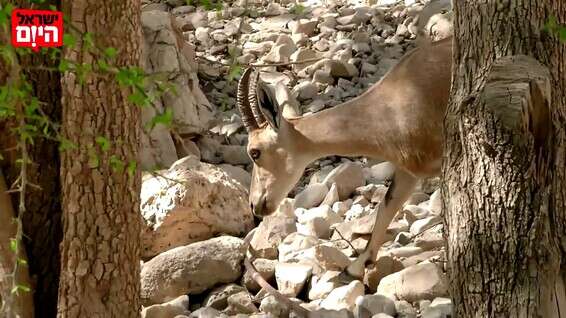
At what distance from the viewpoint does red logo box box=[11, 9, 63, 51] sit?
129 inches

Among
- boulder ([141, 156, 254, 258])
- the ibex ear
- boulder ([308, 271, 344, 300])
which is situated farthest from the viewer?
boulder ([141, 156, 254, 258])

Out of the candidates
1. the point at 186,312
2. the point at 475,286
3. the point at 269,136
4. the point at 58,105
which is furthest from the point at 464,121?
the point at 269,136

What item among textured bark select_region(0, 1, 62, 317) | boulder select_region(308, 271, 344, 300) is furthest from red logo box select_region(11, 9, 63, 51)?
boulder select_region(308, 271, 344, 300)

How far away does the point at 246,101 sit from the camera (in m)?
6.88

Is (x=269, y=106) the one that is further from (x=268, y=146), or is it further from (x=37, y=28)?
(x=37, y=28)

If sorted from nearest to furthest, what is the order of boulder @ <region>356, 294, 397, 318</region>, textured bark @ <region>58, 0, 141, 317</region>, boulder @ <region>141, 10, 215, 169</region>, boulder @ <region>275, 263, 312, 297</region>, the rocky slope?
textured bark @ <region>58, 0, 141, 317</region> → boulder @ <region>356, 294, 397, 318</region> → the rocky slope → boulder @ <region>275, 263, 312, 297</region> → boulder @ <region>141, 10, 215, 169</region>

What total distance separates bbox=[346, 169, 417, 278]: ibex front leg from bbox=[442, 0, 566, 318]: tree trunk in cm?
253

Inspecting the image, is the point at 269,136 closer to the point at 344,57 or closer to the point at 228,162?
the point at 228,162

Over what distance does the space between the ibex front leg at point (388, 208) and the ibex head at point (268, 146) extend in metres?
0.65

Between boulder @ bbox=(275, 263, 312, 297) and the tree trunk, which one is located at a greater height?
the tree trunk

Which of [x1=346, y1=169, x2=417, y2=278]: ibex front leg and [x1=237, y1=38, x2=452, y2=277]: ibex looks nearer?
[x1=237, y1=38, x2=452, y2=277]: ibex

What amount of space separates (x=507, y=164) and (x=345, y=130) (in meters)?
3.00

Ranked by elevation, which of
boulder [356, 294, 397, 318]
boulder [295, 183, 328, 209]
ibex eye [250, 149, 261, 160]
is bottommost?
boulder [295, 183, 328, 209]

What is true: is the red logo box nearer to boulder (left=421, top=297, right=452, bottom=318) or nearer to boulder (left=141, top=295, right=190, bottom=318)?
boulder (left=141, top=295, right=190, bottom=318)
